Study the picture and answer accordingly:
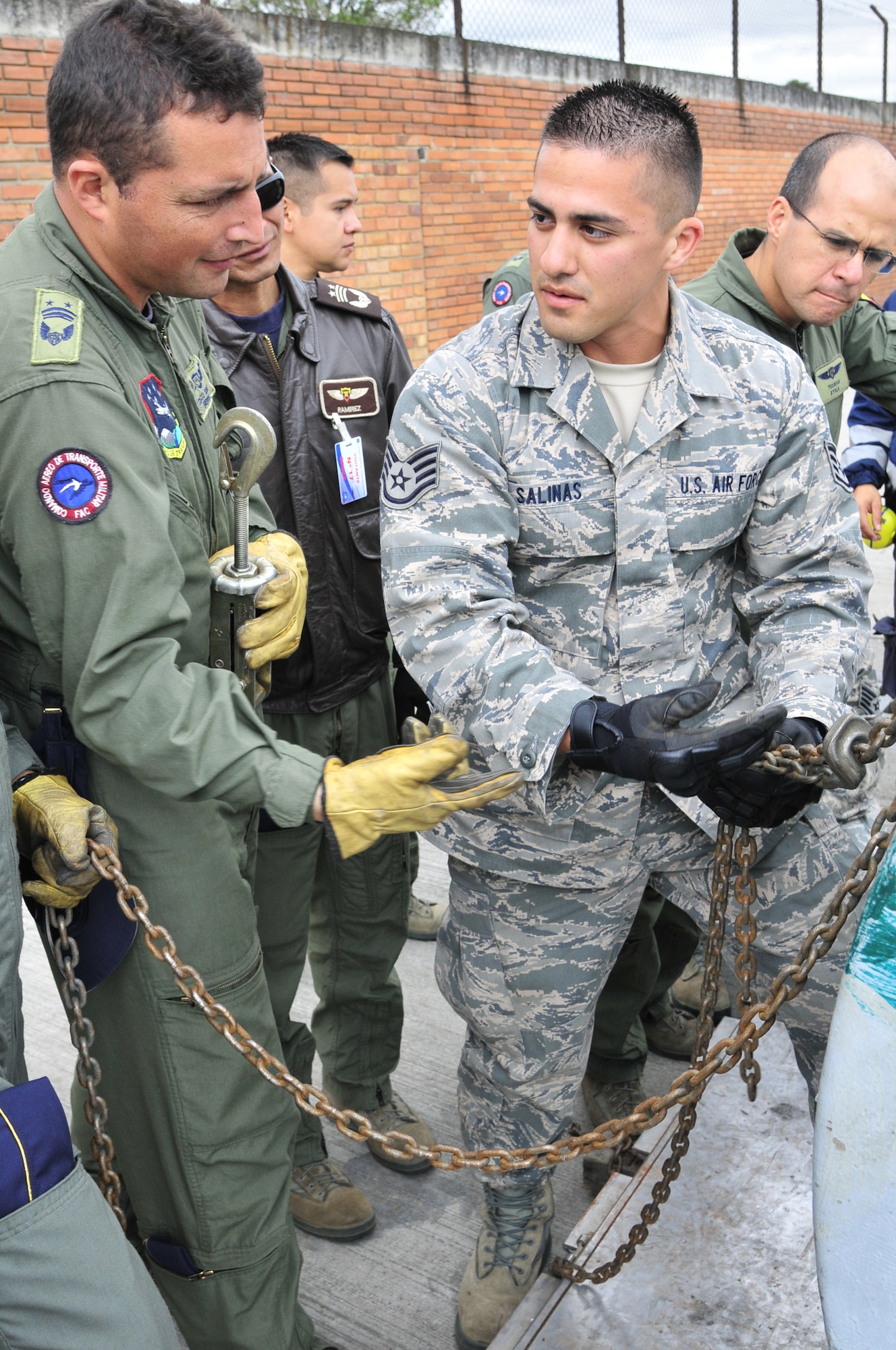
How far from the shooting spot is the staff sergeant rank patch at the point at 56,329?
1523mm

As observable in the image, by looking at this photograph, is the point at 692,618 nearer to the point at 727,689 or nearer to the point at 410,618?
the point at 727,689

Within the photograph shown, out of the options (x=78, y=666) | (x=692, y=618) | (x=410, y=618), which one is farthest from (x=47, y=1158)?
(x=692, y=618)

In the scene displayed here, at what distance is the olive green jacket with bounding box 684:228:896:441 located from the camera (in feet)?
9.55

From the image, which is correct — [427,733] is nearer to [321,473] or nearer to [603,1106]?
[321,473]

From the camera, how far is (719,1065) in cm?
163

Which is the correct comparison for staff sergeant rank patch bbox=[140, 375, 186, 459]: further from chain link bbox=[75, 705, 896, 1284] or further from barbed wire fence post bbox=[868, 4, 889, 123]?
barbed wire fence post bbox=[868, 4, 889, 123]

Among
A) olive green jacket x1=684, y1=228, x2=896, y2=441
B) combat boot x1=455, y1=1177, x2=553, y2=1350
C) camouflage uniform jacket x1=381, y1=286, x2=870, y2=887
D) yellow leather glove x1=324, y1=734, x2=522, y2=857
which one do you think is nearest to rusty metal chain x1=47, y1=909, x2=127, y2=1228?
yellow leather glove x1=324, y1=734, x2=522, y2=857

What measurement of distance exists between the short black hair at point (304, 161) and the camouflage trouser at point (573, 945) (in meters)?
2.25

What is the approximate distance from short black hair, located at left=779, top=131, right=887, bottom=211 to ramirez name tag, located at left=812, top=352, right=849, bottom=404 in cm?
44

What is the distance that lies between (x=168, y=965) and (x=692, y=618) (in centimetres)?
106

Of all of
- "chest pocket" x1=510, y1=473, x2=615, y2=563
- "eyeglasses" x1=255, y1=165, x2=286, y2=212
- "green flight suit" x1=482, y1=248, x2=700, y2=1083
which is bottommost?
"green flight suit" x1=482, y1=248, x2=700, y2=1083

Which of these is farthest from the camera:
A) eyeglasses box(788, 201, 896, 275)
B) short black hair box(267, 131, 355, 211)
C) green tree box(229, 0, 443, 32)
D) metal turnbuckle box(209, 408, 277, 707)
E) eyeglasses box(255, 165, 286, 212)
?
green tree box(229, 0, 443, 32)

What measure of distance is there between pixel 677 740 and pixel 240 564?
739 millimetres

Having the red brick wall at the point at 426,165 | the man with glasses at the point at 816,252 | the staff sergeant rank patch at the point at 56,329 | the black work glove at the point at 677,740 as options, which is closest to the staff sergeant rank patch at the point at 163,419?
the staff sergeant rank patch at the point at 56,329
